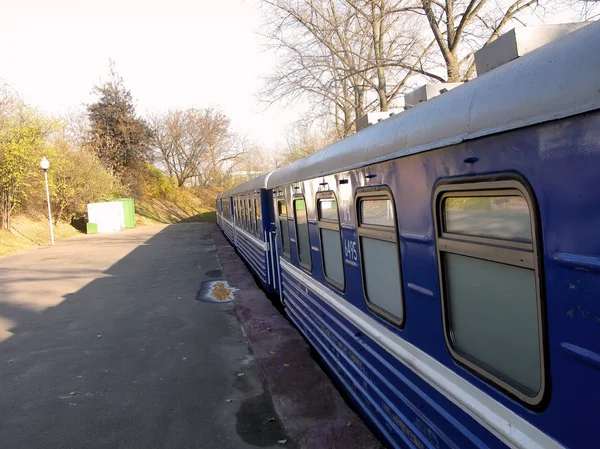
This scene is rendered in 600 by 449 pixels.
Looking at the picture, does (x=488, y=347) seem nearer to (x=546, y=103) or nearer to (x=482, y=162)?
(x=482, y=162)

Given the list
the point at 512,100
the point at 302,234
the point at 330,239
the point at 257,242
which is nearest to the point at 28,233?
the point at 257,242

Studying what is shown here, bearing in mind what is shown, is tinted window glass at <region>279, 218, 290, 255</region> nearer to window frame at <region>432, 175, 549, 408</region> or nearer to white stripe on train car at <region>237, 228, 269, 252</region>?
white stripe on train car at <region>237, 228, 269, 252</region>

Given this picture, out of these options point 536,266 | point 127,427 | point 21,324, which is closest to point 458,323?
point 536,266

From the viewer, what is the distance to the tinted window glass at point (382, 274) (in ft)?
10.1

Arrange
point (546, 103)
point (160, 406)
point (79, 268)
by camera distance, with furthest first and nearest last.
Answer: point (79, 268) < point (160, 406) < point (546, 103)

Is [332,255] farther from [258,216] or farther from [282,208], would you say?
[258,216]

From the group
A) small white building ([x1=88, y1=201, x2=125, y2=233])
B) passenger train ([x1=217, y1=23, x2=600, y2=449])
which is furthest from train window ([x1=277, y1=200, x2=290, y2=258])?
small white building ([x1=88, y1=201, x2=125, y2=233])

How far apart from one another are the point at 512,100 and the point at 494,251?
586mm

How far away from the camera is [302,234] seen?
19.1 feet

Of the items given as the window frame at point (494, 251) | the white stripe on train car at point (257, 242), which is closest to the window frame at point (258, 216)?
the white stripe on train car at point (257, 242)

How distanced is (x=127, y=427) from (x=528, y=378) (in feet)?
12.1

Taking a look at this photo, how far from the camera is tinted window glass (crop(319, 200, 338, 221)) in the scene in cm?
423

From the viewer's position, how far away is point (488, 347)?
2102 mm

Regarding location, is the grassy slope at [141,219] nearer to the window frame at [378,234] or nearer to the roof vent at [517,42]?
the window frame at [378,234]
